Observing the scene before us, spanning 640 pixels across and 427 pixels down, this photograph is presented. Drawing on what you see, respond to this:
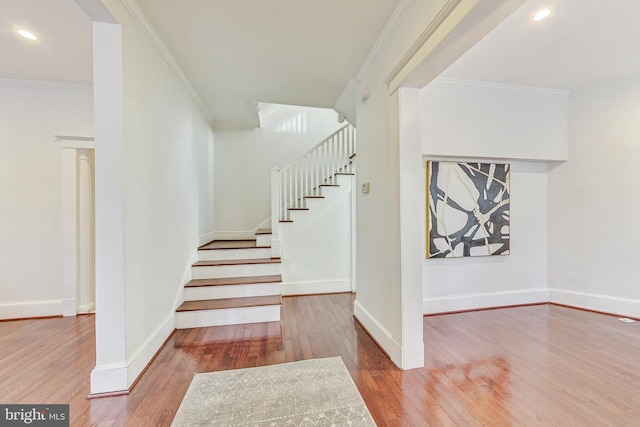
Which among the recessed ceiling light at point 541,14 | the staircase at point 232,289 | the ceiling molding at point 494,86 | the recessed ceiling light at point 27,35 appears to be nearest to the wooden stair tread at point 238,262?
the staircase at point 232,289

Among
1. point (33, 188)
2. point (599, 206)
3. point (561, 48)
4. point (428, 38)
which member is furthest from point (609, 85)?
point (33, 188)

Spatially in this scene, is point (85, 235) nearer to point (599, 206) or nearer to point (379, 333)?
point (379, 333)

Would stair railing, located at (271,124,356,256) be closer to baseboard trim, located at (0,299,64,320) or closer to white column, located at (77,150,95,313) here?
white column, located at (77,150,95,313)

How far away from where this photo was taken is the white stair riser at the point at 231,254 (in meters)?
3.33

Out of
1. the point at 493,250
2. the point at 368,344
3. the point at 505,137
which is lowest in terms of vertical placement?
the point at 368,344

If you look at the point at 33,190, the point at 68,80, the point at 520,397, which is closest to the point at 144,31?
the point at 68,80

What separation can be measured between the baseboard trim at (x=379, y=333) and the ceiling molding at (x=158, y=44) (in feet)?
10.0

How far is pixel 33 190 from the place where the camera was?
9.06ft

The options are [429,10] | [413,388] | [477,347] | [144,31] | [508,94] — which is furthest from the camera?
[508,94]

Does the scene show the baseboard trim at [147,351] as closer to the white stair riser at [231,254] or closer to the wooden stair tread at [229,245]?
the white stair riser at [231,254]

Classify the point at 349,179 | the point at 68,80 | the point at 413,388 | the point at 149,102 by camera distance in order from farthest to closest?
1. the point at 349,179
2. the point at 68,80
3. the point at 149,102
4. the point at 413,388

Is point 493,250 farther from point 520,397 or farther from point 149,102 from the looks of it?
point 149,102

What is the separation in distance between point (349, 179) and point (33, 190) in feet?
12.5

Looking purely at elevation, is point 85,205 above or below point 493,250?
above
